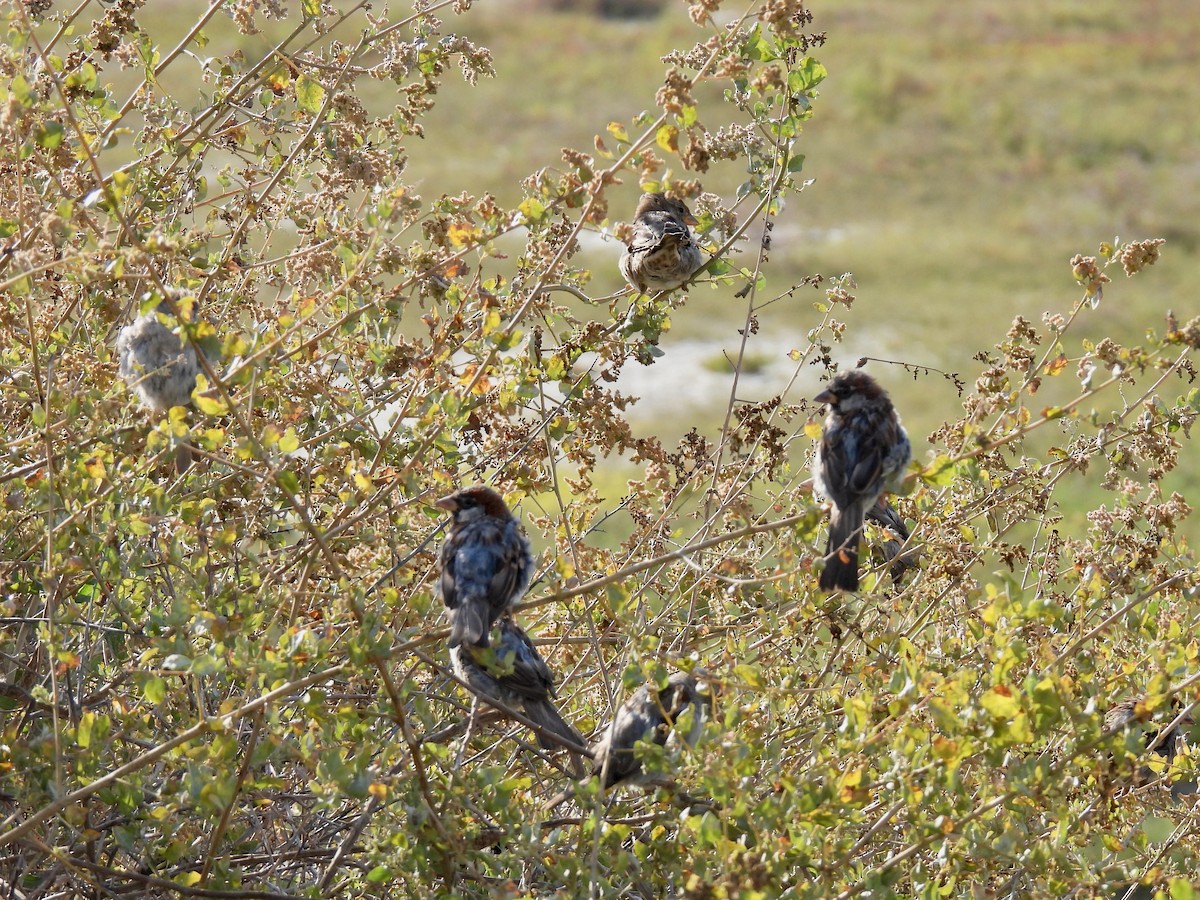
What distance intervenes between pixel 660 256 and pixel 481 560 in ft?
5.48

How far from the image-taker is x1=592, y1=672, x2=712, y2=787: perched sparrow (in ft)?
12.6

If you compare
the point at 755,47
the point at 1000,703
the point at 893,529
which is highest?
the point at 755,47

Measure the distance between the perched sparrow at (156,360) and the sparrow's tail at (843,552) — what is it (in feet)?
6.58

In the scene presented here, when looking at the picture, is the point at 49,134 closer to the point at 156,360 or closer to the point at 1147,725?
the point at 156,360

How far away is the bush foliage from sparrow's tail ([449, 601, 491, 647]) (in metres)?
0.19

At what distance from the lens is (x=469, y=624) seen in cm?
376

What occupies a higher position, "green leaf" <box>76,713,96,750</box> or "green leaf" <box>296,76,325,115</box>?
"green leaf" <box>296,76,325,115</box>

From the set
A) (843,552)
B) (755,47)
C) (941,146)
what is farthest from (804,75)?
(941,146)

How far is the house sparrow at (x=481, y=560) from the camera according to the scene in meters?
3.94

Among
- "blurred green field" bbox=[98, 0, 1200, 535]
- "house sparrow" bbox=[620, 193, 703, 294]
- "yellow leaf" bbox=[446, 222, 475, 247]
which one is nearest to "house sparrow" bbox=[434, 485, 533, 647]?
"yellow leaf" bbox=[446, 222, 475, 247]

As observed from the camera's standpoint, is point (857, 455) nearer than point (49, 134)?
No

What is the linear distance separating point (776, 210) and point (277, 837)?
2.45m

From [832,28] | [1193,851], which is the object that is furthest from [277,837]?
[832,28]

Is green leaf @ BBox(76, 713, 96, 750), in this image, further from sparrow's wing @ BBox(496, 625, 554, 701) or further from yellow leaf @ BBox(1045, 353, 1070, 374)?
yellow leaf @ BBox(1045, 353, 1070, 374)
